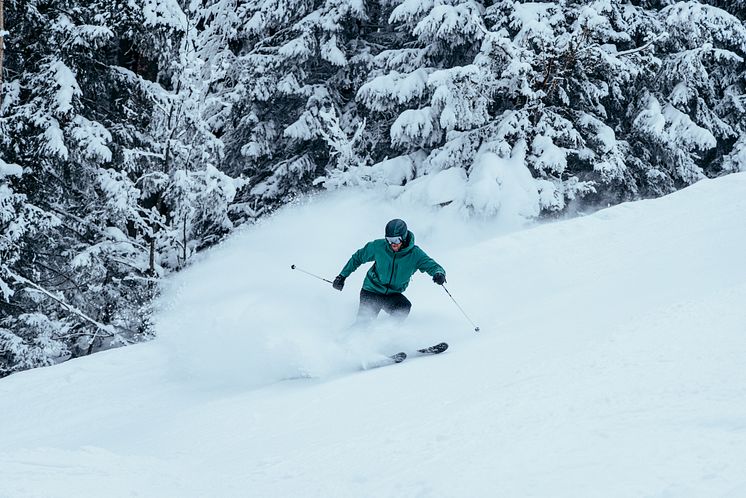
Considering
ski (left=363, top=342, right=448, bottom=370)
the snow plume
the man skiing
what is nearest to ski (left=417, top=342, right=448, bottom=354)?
ski (left=363, top=342, right=448, bottom=370)

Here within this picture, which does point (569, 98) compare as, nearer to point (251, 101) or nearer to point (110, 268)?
point (251, 101)

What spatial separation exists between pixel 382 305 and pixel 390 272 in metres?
0.45

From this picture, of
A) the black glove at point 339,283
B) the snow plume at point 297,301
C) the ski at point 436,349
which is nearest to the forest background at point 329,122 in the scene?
the snow plume at point 297,301

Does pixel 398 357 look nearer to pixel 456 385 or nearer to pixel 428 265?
pixel 428 265

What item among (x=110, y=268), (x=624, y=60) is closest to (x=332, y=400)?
(x=110, y=268)

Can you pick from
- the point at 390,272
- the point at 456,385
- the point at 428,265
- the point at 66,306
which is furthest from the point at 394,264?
the point at 66,306

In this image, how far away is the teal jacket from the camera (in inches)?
280

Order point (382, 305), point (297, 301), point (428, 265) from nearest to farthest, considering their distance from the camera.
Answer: point (428, 265)
point (382, 305)
point (297, 301)

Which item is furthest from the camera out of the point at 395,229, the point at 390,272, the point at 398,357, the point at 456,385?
the point at 390,272

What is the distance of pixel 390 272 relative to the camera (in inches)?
283

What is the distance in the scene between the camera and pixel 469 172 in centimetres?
1180

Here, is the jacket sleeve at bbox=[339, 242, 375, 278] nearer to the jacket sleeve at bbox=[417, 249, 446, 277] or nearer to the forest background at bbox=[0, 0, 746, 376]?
the jacket sleeve at bbox=[417, 249, 446, 277]

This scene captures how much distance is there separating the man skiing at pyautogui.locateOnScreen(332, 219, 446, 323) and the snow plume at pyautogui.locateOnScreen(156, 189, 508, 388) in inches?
8.4

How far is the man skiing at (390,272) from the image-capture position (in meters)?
7.07
